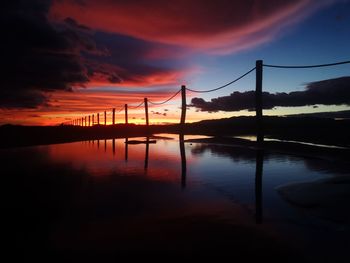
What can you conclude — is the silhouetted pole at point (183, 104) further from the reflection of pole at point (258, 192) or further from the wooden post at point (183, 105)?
the reflection of pole at point (258, 192)

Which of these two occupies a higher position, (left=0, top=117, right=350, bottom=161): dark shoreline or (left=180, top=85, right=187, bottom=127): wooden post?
(left=180, top=85, right=187, bottom=127): wooden post

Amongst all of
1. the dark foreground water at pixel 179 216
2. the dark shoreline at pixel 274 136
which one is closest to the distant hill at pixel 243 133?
the dark shoreline at pixel 274 136

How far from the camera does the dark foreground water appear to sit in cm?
305

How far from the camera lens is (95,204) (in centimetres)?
490

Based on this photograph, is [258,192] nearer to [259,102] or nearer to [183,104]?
[259,102]

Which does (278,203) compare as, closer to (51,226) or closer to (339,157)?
(51,226)

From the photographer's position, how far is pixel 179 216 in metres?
4.18

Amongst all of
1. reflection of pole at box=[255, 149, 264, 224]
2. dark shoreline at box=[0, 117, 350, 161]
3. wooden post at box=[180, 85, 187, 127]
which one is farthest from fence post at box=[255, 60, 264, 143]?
wooden post at box=[180, 85, 187, 127]

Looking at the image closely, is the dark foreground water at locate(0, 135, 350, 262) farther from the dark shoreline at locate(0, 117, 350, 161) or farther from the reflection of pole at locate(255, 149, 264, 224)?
the dark shoreline at locate(0, 117, 350, 161)

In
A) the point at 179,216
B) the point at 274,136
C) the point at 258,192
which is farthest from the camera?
the point at 274,136

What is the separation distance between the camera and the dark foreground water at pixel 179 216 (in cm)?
305

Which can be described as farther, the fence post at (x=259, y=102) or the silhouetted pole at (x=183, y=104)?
the silhouetted pole at (x=183, y=104)

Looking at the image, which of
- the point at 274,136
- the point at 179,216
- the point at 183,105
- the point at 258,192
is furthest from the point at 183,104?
the point at 179,216

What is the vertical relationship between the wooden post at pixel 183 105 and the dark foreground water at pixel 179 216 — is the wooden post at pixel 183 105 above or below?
above
